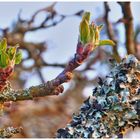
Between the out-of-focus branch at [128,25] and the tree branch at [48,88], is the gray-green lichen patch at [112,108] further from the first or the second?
the out-of-focus branch at [128,25]

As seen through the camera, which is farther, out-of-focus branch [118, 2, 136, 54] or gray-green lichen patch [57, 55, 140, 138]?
out-of-focus branch [118, 2, 136, 54]

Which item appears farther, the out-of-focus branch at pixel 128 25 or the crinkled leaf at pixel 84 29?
the out-of-focus branch at pixel 128 25

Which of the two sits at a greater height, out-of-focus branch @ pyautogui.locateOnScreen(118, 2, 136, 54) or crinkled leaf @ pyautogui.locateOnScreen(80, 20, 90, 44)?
out-of-focus branch @ pyautogui.locateOnScreen(118, 2, 136, 54)

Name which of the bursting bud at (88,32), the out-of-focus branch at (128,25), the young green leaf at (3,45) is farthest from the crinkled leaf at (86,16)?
the out-of-focus branch at (128,25)

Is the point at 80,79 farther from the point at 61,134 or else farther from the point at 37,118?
the point at 61,134

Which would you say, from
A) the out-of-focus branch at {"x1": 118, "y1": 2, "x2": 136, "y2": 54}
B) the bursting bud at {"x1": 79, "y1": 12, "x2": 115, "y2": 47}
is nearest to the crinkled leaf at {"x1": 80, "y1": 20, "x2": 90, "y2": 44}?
the bursting bud at {"x1": 79, "y1": 12, "x2": 115, "y2": 47}

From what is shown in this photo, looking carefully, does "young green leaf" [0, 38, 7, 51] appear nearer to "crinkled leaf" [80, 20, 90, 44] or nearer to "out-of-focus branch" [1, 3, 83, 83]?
"crinkled leaf" [80, 20, 90, 44]

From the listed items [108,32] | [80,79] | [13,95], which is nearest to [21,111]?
[80,79]
